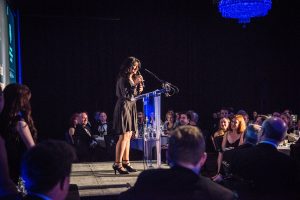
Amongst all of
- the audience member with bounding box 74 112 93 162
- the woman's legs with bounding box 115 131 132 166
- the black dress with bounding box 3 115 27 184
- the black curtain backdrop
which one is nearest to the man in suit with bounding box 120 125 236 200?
the black dress with bounding box 3 115 27 184

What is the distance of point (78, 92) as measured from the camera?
10430 millimetres

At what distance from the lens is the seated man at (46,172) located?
1.54 metres

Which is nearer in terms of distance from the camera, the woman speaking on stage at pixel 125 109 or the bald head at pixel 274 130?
the bald head at pixel 274 130

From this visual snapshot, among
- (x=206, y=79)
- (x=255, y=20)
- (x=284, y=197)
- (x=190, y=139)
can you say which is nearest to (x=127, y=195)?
(x=190, y=139)

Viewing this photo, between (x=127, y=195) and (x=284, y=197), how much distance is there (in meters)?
1.11

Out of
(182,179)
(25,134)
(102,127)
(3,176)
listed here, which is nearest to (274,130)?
(182,179)

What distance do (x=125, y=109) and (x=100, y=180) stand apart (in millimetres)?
953

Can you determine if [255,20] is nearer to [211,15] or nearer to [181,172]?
[211,15]

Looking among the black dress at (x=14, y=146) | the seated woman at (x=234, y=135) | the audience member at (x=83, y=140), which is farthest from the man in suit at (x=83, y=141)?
the black dress at (x=14, y=146)

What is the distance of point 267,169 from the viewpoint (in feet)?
8.82

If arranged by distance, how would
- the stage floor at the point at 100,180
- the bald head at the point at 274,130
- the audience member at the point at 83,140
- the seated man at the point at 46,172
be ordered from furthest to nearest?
1. the audience member at the point at 83,140
2. the stage floor at the point at 100,180
3. the bald head at the point at 274,130
4. the seated man at the point at 46,172

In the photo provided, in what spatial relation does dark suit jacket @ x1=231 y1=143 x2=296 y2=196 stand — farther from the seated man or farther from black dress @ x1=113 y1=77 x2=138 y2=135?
black dress @ x1=113 y1=77 x2=138 y2=135

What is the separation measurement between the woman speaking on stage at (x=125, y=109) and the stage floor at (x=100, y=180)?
238 mm

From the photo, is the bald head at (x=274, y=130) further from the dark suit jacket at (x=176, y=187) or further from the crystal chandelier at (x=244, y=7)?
the crystal chandelier at (x=244, y=7)
